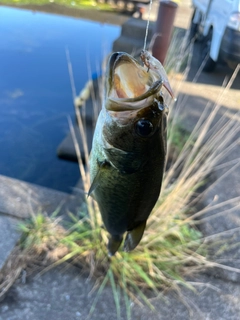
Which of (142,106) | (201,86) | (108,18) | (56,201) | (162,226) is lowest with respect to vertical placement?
(108,18)

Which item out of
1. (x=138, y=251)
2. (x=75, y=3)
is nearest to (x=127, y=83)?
(x=138, y=251)

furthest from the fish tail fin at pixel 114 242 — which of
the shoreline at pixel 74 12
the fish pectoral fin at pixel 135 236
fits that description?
the shoreline at pixel 74 12

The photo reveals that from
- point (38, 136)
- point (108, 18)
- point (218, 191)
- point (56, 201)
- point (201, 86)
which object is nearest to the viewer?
point (56, 201)

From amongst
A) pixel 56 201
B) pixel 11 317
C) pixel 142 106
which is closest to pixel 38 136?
pixel 56 201

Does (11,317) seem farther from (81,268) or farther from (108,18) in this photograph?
(108,18)

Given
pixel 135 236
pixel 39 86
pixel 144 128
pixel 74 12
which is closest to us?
pixel 144 128

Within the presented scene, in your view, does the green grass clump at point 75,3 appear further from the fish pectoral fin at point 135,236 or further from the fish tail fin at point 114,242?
the fish pectoral fin at point 135,236

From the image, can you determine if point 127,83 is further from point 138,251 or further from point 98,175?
point 138,251
